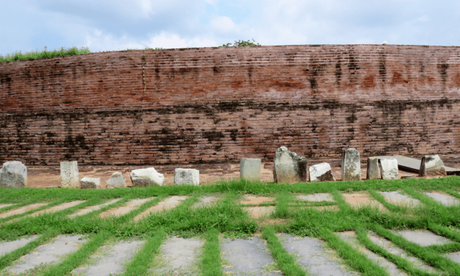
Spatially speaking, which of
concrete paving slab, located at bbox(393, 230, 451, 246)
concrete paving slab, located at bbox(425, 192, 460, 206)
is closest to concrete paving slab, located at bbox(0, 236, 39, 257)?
concrete paving slab, located at bbox(393, 230, 451, 246)

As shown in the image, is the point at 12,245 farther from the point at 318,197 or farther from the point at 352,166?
the point at 352,166

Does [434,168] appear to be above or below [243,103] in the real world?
below

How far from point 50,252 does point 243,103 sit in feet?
18.6

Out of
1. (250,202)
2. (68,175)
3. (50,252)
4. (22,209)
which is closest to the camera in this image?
(50,252)

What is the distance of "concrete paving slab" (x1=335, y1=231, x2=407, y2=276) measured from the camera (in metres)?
2.03

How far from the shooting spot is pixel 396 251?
2.36 meters

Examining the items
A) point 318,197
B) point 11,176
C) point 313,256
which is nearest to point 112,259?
point 313,256

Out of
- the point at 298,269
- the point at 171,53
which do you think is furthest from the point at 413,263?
the point at 171,53

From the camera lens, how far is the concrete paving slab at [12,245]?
261cm

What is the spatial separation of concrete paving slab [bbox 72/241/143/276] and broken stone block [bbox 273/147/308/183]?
335cm

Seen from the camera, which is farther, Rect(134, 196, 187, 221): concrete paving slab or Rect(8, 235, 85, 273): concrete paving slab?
Rect(134, 196, 187, 221): concrete paving slab

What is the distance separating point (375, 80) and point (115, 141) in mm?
7476

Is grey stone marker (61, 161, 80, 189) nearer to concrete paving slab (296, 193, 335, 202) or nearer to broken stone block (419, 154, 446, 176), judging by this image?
concrete paving slab (296, 193, 335, 202)

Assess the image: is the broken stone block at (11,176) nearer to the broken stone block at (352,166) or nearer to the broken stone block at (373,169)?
the broken stone block at (352,166)
